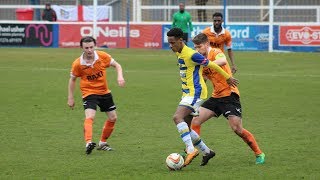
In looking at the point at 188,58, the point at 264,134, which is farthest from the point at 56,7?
the point at 188,58

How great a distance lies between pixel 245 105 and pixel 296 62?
36.5ft

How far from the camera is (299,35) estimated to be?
109ft

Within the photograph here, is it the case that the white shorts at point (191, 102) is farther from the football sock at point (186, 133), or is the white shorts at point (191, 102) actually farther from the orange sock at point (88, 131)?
the orange sock at point (88, 131)

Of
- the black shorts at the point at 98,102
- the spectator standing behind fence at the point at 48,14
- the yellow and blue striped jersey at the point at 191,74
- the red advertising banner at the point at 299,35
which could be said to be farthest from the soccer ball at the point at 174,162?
the spectator standing behind fence at the point at 48,14

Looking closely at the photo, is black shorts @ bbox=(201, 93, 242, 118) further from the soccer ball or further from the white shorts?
the soccer ball

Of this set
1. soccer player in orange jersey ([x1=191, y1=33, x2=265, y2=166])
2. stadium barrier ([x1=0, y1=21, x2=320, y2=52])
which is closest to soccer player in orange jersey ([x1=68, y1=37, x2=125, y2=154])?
soccer player in orange jersey ([x1=191, y1=33, x2=265, y2=166])

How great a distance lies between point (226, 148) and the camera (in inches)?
455

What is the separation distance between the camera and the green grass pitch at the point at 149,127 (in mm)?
9766

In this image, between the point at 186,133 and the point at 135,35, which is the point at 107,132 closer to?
the point at 186,133

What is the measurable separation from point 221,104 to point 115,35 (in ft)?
84.4

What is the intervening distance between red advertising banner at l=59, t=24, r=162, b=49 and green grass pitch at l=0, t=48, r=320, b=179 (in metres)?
8.42

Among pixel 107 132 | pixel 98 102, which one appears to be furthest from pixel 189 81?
pixel 107 132

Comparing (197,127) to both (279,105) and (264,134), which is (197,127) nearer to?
(264,134)

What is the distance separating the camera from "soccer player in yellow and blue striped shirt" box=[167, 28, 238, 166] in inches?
391
